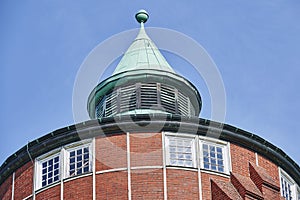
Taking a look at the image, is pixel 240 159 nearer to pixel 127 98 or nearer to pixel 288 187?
pixel 288 187

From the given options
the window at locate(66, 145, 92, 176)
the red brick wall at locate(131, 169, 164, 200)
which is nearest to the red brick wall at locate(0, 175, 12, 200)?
the window at locate(66, 145, 92, 176)

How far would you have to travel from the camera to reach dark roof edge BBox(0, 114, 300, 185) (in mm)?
43656

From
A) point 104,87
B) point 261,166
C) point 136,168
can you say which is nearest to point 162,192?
point 136,168

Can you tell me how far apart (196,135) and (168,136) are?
1.21m

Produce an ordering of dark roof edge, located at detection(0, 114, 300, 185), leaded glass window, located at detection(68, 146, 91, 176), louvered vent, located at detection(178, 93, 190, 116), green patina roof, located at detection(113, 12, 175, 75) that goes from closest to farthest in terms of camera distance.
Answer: leaded glass window, located at detection(68, 146, 91, 176) < dark roof edge, located at detection(0, 114, 300, 185) < louvered vent, located at detection(178, 93, 190, 116) < green patina roof, located at detection(113, 12, 175, 75)

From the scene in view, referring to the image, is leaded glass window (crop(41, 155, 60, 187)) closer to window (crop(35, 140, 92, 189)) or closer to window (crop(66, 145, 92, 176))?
window (crop(35, 140, 92, 189))

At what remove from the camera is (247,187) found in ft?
140

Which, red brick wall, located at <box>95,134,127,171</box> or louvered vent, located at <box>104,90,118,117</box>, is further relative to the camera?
louvered vent, located at <box>104,90,118,117</box>

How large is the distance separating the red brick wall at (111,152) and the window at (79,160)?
484 millimetres

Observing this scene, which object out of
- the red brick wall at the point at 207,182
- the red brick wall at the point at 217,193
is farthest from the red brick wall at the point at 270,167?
the red brick wall at the point at 217,193

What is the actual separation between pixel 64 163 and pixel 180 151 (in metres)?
4.87

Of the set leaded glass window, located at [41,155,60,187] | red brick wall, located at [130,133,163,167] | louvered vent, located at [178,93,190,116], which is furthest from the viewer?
louvered vent, located at [178,93,190,116]

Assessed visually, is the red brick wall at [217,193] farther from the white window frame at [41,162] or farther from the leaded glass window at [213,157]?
the white window frame at [41,162]

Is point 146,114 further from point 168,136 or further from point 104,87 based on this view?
point 104,87
